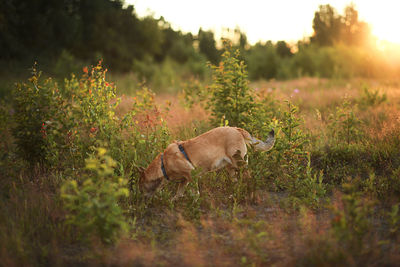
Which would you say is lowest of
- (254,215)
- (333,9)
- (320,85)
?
(254,215)

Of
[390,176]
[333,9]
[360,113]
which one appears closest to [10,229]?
[390,176]

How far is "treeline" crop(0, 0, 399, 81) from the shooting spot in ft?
68.2

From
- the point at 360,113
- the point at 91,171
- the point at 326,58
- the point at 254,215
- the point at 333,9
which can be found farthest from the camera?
the point at 333,9

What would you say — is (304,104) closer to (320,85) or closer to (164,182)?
(320,85)

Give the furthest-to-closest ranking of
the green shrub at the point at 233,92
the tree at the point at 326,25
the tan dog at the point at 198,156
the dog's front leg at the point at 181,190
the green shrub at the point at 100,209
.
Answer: the tree at the point at 326,25
the green shrub at the point at 233,92
the dog's front leg at the point at 181,190
the tan dog at the point at 198,156
the green shrub at the point at 100,209

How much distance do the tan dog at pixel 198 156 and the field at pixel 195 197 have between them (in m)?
0.27

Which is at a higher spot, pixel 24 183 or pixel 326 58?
pixel 326 58

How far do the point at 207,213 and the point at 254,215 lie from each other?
29.9 inches

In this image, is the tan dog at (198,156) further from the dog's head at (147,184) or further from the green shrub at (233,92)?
the green shrub at (233,92)

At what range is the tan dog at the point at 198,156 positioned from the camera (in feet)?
16.0

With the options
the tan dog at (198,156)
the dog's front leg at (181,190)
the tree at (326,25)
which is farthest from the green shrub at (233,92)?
the tree at (326,25)

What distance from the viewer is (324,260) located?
3172mm

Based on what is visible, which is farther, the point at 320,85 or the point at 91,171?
the point at 320,85

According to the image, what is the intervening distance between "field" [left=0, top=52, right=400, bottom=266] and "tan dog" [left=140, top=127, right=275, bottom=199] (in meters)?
0.27
